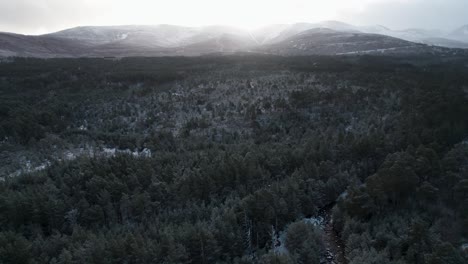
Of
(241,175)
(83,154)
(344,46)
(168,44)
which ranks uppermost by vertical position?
(168,44)

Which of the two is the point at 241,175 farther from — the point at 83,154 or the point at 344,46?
the point at 344,46

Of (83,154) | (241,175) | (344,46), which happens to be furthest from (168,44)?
(241,175)

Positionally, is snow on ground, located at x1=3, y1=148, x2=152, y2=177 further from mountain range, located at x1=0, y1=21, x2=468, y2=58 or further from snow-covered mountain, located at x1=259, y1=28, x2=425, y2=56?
snow-covered mountain, located at x1=259, y1=28, x2=425, y2=56

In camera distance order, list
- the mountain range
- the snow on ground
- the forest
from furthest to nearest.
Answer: the mountain range, the snow on ground, the forest

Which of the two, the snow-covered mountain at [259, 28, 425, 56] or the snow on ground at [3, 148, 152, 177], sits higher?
the snow-covered mountain at [259, 28, 425, 56]

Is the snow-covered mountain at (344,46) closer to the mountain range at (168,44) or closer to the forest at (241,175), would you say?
the mountain range at (168,44)

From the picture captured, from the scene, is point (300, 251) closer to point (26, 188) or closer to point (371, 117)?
point (26, 188)

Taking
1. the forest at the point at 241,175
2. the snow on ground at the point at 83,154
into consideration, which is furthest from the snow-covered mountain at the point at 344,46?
the snow on ground at the point at 83,154

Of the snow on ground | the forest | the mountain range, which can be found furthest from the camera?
the mountain range

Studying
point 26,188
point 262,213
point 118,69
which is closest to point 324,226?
point 262,213

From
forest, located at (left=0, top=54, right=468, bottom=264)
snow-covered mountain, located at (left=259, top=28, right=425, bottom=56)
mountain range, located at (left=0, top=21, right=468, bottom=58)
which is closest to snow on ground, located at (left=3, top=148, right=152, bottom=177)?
forest, located at (left=0, top=54, right=468, bottom=264)
